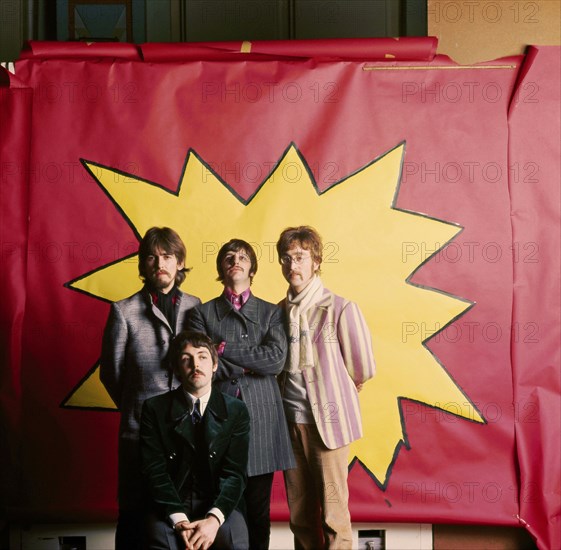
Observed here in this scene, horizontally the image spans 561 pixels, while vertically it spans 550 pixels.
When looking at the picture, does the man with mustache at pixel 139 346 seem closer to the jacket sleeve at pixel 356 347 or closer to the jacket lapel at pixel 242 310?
the jacket lapel at pixel 242 310

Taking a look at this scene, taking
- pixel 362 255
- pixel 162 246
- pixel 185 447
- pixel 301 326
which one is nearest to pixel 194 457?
pixel 185 447

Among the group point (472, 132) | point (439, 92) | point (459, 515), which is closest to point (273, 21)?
point (439, 92)

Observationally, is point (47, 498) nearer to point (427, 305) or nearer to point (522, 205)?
→ point (427, 305)

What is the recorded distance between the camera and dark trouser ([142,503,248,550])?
4.59 ft

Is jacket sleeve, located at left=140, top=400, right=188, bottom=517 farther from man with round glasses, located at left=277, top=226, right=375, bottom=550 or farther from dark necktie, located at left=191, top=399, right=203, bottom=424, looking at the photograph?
man with round glasses, located at left=277, top=226, right=375, bottom=550

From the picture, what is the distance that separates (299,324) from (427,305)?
31cm

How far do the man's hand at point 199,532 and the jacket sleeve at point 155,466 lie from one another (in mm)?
35

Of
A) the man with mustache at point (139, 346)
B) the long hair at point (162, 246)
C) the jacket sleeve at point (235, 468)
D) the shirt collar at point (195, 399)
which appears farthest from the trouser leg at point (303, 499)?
the long hair at point (162, 246)

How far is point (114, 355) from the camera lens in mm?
1479

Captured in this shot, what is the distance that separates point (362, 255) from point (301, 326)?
0.73 ft

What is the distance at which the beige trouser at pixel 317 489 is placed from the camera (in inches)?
57.9

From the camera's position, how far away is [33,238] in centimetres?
150

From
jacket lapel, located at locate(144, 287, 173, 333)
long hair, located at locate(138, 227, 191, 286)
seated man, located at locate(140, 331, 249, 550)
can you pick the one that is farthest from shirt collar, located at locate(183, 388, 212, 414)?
long hair, located at locate(138, 227, 191, 286)

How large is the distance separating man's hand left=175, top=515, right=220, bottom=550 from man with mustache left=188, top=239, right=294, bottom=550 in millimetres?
96
